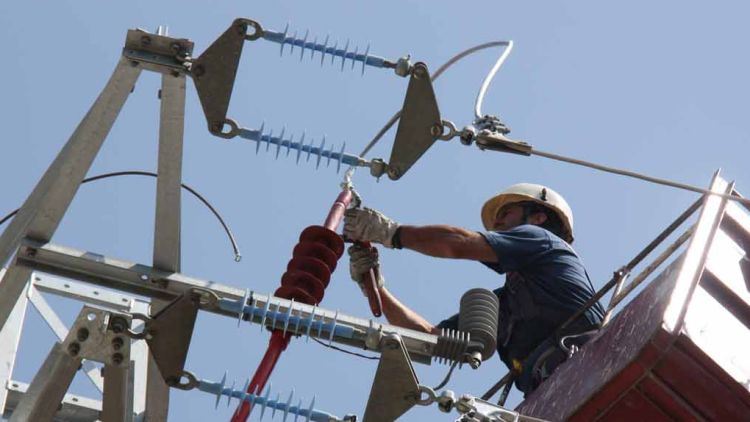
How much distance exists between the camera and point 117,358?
641 cm

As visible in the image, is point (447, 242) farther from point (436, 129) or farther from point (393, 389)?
point (393, 389)

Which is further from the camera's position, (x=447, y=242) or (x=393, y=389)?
(x=447, y=242)

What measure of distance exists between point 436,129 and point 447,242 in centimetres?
163

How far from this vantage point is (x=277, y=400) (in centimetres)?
653

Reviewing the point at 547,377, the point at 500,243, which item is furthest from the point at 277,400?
the point at 500,243

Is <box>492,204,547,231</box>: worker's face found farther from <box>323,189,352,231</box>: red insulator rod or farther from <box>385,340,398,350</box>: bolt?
<box>385,340,398,350</box>: bolt

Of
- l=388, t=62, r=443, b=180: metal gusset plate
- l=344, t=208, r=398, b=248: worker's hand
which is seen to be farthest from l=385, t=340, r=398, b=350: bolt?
l=344, t=208, r=398, b=248: worker's hand

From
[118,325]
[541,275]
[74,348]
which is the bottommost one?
[74,348]

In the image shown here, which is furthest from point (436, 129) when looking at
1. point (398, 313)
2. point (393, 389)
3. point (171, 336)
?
point (398, 313)

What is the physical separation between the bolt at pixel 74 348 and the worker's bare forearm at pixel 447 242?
10.1ft

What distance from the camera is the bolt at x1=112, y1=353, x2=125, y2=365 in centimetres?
641

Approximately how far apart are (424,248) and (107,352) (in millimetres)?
3127

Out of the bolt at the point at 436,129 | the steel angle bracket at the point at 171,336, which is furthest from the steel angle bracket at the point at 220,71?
the steel angle bracket at the point at 171,336

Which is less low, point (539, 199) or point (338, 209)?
point (539, 199)
